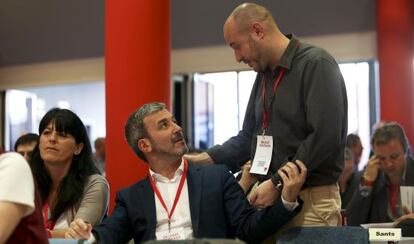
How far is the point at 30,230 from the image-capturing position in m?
1.66

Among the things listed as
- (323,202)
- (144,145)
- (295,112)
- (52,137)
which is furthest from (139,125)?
(323,202)

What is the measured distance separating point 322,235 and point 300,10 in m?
4.38

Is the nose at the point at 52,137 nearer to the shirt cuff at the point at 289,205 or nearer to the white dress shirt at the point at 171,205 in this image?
the white dress shirt at the point at 171,205

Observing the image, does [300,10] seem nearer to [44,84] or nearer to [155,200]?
[44,84]

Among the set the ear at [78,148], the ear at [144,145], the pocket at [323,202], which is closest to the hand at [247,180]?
the pocket at [323,202]

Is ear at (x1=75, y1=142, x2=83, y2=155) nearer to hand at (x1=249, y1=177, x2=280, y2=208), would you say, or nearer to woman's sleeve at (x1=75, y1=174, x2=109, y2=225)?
woman's sleeve at (x1=75, y1=174, x2=109, y2=225)

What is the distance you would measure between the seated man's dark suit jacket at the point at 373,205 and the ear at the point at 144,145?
1834 millimetres

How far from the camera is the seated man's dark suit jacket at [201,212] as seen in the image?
249 centimetres

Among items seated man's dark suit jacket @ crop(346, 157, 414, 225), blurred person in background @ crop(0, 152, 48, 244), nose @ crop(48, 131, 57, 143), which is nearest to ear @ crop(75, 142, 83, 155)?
nose @ crop(48, 131, 57, 143)

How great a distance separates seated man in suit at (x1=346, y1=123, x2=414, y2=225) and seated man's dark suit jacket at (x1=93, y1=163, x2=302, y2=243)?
5.30 feet

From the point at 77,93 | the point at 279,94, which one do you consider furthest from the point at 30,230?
the point at 77,93

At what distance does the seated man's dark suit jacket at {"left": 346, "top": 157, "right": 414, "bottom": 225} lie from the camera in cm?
392

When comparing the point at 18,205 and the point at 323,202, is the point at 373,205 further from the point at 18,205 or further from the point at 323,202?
the point at 18,205

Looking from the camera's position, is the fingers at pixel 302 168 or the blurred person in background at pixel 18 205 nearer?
the blurred person in background at pixel 18 205
